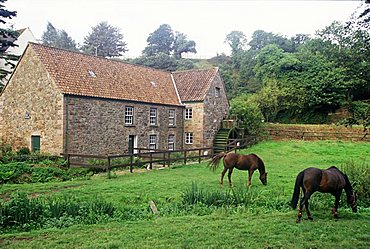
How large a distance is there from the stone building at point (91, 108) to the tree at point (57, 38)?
4397 cm

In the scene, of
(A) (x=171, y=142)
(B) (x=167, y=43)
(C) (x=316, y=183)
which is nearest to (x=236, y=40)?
(B) (x=167, y=43)

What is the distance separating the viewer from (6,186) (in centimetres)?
1288

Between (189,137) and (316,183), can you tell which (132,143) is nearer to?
(189,137)

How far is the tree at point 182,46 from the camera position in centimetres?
7494

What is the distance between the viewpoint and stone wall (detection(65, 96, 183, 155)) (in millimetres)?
20266

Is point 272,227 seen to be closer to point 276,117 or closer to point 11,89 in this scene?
point 11,89

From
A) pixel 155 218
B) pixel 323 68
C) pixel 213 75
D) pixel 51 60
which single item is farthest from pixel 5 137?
pixel 323 68

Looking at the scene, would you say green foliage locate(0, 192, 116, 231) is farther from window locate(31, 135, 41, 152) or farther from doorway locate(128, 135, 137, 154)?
doorway locate(128, 135, 137, 154)

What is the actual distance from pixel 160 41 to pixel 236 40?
18223 millimetres

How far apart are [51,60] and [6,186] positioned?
11.0 m

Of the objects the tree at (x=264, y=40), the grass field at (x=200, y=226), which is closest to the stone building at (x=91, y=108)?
the grass field at (x=200, y=226)

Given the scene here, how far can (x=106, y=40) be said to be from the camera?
6812 cm

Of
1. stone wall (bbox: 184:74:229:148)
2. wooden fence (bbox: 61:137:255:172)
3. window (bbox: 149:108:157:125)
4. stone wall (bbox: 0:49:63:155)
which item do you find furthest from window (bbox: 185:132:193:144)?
stone wall (bbox: 0:49:63:155)

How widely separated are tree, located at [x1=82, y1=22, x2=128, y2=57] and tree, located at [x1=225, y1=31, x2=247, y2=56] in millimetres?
24565
